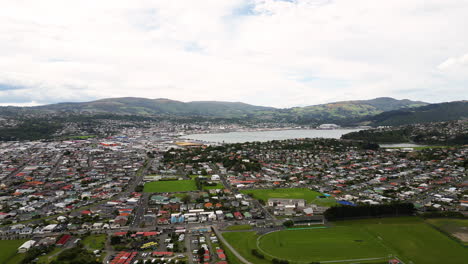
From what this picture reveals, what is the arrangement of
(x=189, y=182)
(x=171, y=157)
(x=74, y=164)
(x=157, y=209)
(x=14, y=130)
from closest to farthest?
(x=157, y=209) → (x=189, y=182) → (x=74, y=164) → (x=171, y=157) → (x=14, y=130)

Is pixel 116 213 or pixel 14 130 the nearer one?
pixel 116 213

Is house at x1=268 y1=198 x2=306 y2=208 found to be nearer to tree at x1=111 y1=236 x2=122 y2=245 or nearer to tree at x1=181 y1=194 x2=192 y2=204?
tree at x1=181 y1=194 x2=192 y2=204

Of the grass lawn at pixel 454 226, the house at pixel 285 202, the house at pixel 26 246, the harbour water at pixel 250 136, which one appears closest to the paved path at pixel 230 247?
the house at pixel 285 202

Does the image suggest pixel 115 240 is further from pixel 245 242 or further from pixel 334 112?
pixel 334 112

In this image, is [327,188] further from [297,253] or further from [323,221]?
[297,253]

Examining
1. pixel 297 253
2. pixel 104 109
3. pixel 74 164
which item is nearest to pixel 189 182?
pixel 297 253
